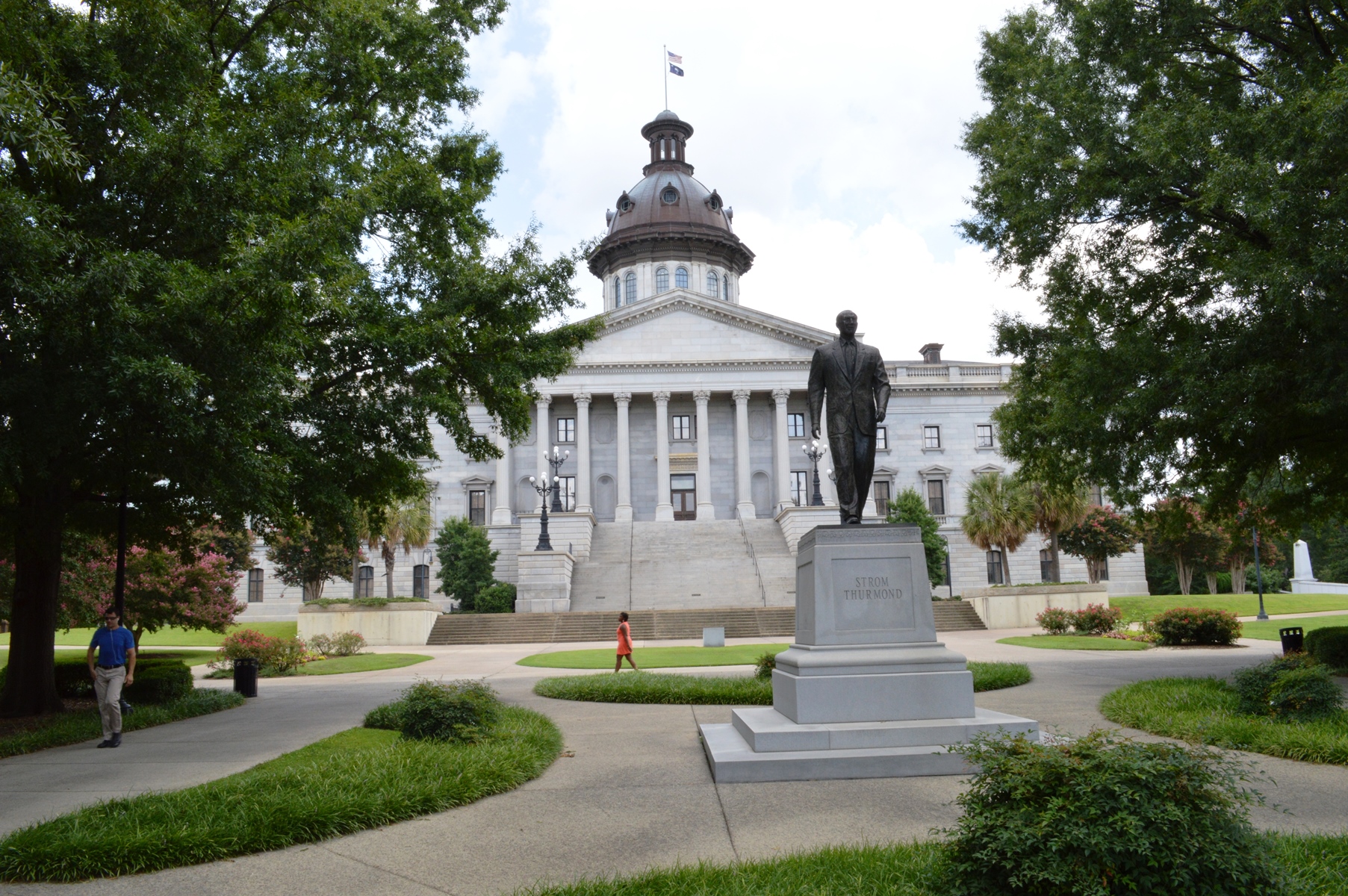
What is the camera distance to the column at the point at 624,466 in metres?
60.6

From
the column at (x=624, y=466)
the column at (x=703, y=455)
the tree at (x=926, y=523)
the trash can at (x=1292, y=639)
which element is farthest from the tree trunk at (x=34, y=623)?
the column at (x=703, y=455)

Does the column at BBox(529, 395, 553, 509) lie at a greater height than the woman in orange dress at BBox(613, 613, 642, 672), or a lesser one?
greater

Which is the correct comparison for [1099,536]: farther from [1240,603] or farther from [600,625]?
[600,625]

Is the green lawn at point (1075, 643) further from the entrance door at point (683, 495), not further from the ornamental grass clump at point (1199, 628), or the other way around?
the entrance door at point (683, 495)

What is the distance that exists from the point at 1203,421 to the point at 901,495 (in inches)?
1590

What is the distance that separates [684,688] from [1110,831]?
12007mm

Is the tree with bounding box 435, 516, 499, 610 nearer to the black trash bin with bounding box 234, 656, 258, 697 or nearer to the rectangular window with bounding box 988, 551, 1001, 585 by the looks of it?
the black trash bin with bounding box 234, 656, 258, 697

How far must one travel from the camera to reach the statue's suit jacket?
1109cm

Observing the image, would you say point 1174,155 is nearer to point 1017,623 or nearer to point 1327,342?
point 1327,342

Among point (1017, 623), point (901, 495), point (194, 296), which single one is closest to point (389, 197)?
point (194, 296)

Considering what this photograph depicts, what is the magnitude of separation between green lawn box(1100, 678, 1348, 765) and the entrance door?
50.0 metres

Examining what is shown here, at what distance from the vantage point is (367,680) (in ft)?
75.6

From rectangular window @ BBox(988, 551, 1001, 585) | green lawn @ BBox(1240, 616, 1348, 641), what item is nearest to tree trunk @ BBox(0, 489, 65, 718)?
green lawn @ BBox(1240, 616, 1348, 641)

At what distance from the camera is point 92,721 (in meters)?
14.3
